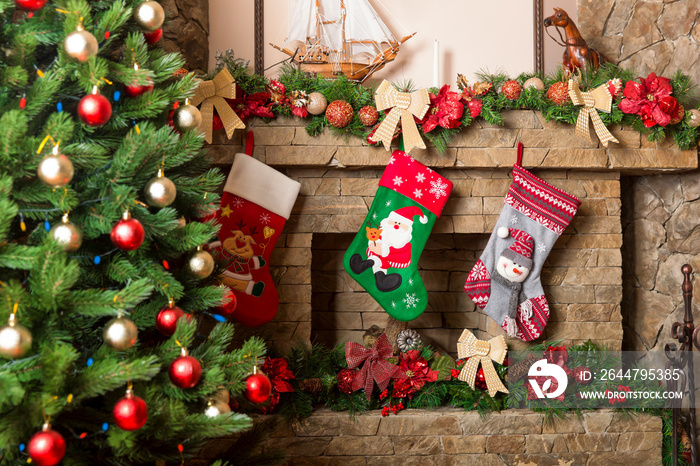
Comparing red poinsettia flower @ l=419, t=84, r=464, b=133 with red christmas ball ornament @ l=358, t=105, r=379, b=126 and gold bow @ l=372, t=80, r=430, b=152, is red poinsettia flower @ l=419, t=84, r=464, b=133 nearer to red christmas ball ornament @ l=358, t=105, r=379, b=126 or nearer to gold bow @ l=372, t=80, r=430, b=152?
gold bow @ l=372, t=80, r=430, b=152

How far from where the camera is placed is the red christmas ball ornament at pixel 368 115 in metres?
2.27

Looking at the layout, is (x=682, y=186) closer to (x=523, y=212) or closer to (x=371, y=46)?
(x=523, y=212)

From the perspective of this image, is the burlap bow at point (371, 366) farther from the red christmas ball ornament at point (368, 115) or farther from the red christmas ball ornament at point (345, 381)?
the red christmas ball ornament at point (368, 115)

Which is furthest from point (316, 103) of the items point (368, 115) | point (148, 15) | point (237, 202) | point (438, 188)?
point (148, 15)

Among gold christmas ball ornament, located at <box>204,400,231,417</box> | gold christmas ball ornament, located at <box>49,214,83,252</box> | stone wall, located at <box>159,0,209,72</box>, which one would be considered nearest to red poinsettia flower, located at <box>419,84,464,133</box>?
stone wall, located at <box>159,0,209,72</box>

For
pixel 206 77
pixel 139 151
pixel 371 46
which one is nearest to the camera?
pixel 139 151

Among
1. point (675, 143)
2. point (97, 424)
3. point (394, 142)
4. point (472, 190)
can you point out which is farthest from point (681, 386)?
point (97, 424)

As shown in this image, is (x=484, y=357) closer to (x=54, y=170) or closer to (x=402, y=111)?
(x=402, y=111)

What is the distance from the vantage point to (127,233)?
3.76 ft

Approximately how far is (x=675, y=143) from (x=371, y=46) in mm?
1400

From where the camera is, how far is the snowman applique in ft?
7.73

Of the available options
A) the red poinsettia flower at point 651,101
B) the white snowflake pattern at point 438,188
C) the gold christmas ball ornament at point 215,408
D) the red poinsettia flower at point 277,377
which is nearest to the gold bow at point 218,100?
the white snowflake pattern at point 438,188

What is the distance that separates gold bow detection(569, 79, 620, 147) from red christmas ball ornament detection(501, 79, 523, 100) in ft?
0.78

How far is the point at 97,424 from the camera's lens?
1229mm
